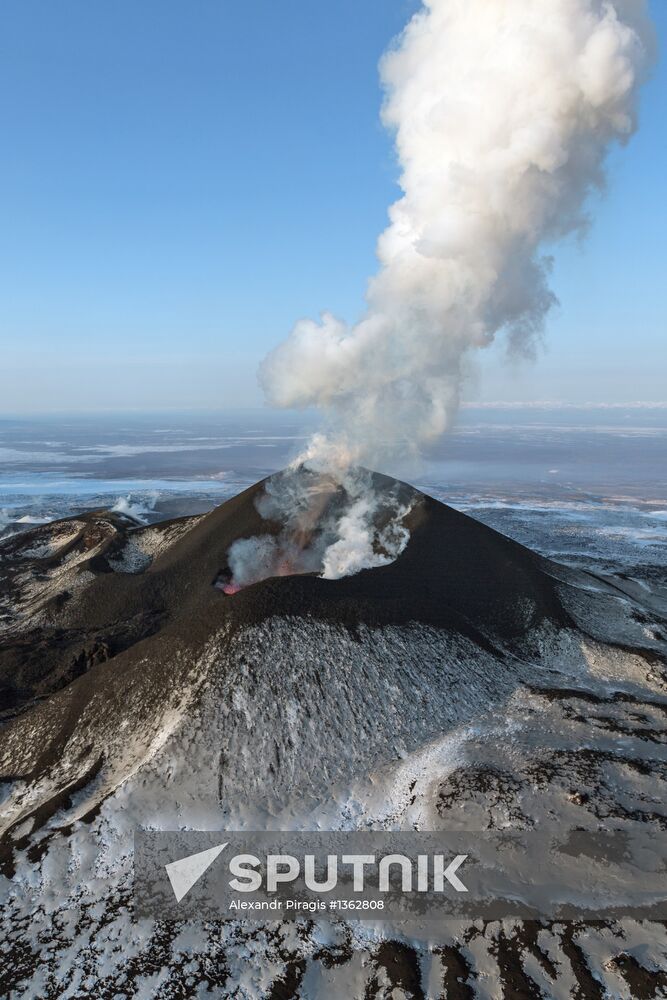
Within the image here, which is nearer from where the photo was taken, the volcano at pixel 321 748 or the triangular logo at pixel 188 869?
the volcano at pixel 321 748

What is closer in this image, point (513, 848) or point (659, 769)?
point (513, 848)

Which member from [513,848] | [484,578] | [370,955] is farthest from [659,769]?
[484,578]

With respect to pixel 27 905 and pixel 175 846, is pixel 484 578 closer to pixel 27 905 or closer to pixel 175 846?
pixel 175 846

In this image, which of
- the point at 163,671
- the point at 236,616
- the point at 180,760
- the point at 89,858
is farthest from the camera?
the point at 236,616

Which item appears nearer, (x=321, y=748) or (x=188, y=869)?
(x=188, y=869)
